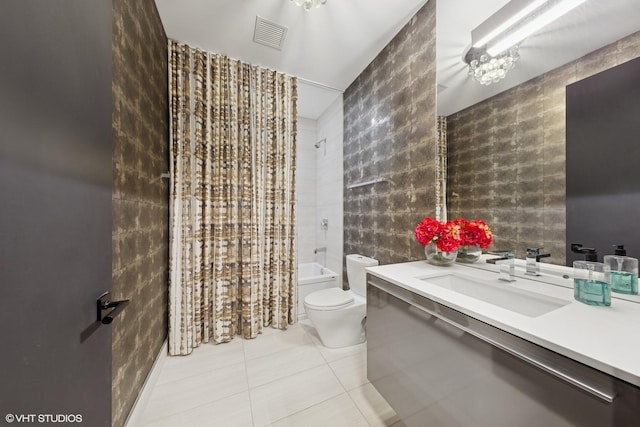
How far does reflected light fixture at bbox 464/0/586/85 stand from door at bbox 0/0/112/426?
75.1 inches

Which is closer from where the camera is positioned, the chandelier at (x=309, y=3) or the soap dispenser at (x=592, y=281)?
the soap dispenser at (x=592, y=281)

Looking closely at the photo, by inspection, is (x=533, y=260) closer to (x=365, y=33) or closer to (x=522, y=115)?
(x=522, y=115)

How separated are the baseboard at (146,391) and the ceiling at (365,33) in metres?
2.66

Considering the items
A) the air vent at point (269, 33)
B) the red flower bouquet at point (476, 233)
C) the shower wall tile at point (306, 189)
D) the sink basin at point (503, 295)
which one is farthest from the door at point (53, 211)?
the shower wall tile at point (306, 189)

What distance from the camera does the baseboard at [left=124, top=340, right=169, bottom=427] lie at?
4.18 ft

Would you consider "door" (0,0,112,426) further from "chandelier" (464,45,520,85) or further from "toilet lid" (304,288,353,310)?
"chandelier" (464,45,520,85)

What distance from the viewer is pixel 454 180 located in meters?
1.56

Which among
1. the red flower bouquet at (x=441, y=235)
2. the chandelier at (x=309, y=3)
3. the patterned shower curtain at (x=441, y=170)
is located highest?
the chandelier at (x=309, y=3)

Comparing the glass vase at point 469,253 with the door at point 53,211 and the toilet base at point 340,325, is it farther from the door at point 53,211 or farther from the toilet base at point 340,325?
the door at point 53,211

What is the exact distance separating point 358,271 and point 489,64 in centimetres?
185

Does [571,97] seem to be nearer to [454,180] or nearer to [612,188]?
[612,188]

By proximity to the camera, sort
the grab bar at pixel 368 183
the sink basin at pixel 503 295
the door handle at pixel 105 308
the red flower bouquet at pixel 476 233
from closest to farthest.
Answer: the door handle at pixel 105 308, the sink basin at pixel 503 295, the red flower bouquet at pixel 476 233, the grab bar at pixel 368 183

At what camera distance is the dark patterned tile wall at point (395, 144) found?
1.67m

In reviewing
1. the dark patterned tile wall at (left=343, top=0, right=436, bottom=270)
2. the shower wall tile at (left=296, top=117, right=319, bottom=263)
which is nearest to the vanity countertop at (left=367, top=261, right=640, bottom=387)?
the dark patterned tile wall at (left=343, top=0, right=436, bottom=270)
